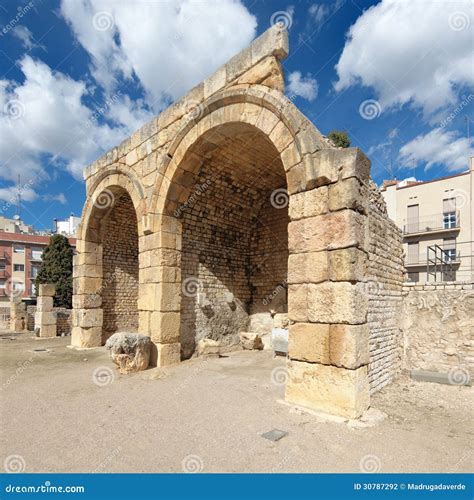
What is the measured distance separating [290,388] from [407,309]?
3158 mm

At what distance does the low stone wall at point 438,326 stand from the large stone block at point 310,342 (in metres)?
2.86

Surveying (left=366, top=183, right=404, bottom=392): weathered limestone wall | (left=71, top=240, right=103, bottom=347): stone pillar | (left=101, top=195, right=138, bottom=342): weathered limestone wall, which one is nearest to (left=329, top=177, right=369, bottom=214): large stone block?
(left=366, top=183, right=404, bottom=392): weathered limestone wall

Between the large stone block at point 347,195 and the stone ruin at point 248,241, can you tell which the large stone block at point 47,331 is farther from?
the large stone block at point 347,195

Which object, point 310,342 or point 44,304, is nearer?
point 310,342

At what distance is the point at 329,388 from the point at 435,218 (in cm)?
2104

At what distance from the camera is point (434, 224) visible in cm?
2083

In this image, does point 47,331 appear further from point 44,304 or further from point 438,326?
point 438,326

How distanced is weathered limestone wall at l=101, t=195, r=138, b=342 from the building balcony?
18.8 m

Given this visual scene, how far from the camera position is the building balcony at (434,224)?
20188 mm

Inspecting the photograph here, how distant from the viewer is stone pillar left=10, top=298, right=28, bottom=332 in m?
13.4

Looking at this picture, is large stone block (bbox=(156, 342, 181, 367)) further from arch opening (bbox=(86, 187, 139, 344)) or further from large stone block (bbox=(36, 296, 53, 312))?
large stone block (bbox=(36, 296, 53, 312))

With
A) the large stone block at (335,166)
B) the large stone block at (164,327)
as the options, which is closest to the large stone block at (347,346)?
the large stone block at (335,166)

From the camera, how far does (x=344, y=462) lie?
273 centimetres

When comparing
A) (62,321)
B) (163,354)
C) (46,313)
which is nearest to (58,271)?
(62,321)
